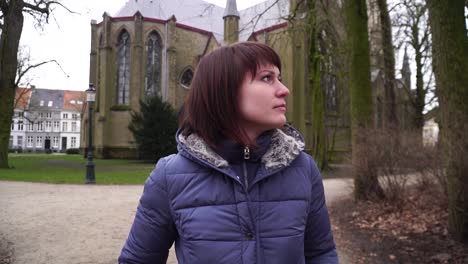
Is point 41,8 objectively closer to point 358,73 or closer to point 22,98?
point 358,73

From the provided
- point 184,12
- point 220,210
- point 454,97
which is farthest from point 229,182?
point 184,12

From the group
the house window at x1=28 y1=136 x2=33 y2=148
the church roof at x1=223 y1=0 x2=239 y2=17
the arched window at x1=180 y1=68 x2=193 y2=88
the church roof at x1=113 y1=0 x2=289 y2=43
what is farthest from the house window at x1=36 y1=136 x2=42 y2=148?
the church roof at x1=223 y1=0 x2=239 y2=17

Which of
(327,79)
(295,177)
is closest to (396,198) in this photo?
(295,177)

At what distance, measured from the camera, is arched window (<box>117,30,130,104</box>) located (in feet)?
105

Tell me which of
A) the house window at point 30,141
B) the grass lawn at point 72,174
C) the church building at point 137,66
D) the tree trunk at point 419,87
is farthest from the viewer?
the house window at point 30,141

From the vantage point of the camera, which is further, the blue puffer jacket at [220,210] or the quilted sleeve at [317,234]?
the quilted sleeve at [317,234]

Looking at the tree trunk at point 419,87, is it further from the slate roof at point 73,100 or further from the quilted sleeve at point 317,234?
the slate roof at point 73,100

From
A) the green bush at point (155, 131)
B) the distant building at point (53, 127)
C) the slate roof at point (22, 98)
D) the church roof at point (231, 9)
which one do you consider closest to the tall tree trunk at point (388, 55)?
the green bush at point (155, 131)

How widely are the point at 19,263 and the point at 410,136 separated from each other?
709cm

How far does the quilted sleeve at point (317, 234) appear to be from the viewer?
1719 millimetres

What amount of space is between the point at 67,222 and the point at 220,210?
6.18m

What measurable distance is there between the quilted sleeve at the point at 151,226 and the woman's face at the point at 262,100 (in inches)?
18.5

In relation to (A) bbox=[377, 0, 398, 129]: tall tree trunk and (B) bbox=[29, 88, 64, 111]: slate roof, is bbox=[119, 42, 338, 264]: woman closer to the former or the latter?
(A) bbox=[377, 0, 398, 129]: tall tree trunk

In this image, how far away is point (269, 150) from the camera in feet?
5.31
